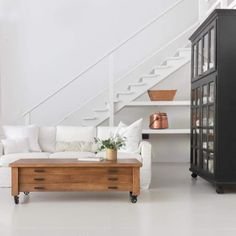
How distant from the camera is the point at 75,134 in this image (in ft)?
21.1

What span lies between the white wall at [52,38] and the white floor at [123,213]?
3.87 m

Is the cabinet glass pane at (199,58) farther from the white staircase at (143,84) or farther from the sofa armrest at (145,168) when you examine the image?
the white staircase at (143,84)

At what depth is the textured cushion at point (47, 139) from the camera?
6441 millimetres

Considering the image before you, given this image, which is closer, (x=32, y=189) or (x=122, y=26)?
(x=32, y=189)

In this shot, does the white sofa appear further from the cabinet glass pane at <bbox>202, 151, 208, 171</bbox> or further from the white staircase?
the white staircase

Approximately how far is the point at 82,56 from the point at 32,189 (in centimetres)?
477

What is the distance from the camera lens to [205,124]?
5.75m

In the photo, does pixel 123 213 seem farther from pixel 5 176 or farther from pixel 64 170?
pixel 5 176

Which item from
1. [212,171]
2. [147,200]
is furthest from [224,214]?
[212,171]

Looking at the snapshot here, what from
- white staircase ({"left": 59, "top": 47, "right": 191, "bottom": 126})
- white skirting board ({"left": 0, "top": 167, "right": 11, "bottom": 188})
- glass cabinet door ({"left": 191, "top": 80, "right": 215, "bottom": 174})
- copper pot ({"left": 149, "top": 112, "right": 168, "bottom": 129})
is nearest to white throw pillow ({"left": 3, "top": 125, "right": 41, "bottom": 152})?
white skirting board ({"left": 0, "top": 167, "right": 11, "bottom": 188})

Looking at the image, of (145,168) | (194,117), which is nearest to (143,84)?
(194,117)

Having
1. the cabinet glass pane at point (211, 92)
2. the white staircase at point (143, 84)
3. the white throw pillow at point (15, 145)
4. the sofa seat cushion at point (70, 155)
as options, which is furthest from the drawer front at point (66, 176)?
the white staircase at point (143, 84)

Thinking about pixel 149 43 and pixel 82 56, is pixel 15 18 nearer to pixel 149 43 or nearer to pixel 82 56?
pixel 82 56

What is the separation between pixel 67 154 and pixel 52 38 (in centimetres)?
389
